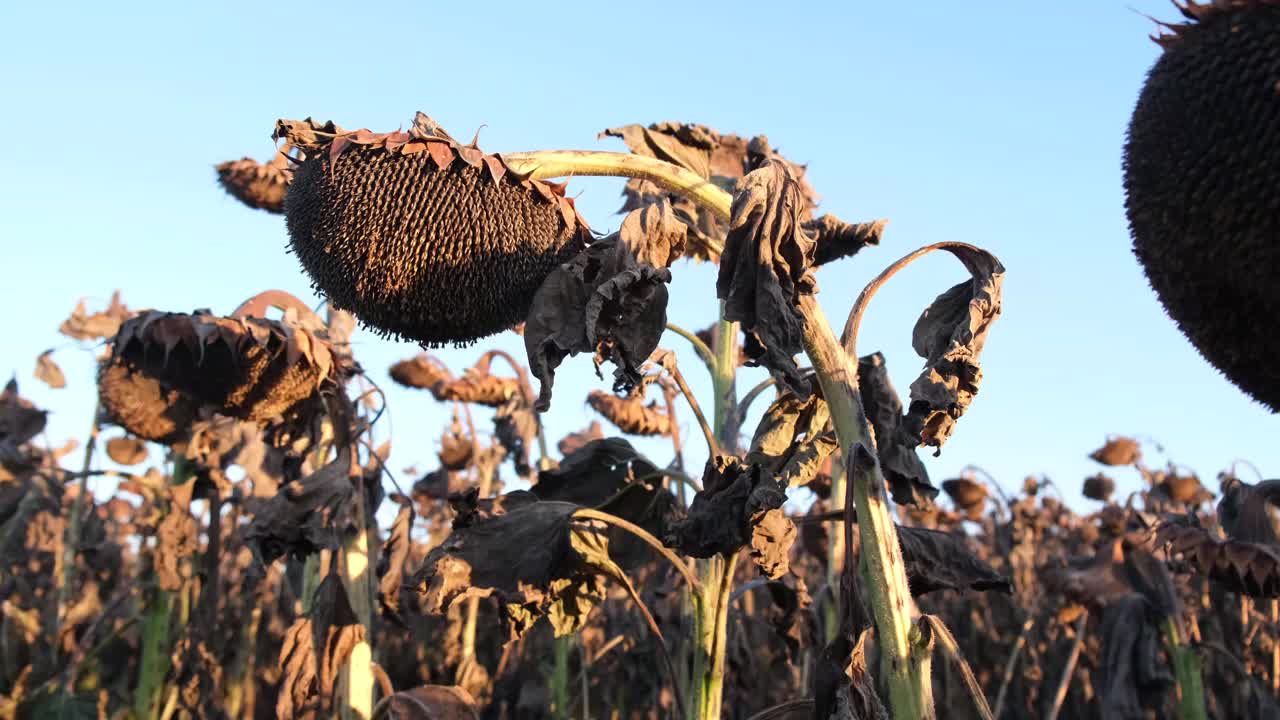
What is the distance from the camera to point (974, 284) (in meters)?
2.69

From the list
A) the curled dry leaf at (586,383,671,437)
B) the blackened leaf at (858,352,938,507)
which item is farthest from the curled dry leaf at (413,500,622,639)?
the curled dry leaf at (586,383,671,437)

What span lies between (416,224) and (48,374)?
23.7ft

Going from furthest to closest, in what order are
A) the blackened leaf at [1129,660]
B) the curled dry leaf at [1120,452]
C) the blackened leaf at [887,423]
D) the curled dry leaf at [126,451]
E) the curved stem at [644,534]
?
the curled dry leaf at [1120,452] < the curled dry leaf at [126,451] < the blackened leaf at [1129,660] < the curved stem at [644,534] < the blackened leaf at [887,423]

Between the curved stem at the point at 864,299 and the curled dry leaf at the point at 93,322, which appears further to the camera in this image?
the curled dry leaf at the point at 93,322

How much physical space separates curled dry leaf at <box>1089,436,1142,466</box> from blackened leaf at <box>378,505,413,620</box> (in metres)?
8.17

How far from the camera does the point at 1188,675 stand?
595 cm

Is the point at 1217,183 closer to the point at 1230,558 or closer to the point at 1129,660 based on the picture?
the point at 1230,558

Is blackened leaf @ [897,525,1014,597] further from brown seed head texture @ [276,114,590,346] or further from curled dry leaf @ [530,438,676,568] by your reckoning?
brown seed head texture @ [276,114,590,346]

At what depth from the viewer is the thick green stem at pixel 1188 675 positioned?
5848 mm

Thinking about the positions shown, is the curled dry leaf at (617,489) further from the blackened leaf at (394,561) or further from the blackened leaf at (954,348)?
the blackened leaf at (954,348)

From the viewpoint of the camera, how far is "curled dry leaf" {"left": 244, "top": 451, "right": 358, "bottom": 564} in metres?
3.95

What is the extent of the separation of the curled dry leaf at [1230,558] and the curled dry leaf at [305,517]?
302 centimetres

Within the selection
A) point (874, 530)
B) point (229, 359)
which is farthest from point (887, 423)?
point (229, 359)

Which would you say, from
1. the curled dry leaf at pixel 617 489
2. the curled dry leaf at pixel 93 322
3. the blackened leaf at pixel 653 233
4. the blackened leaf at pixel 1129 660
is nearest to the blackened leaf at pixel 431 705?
the curled dry leaf at pixel 617 489
